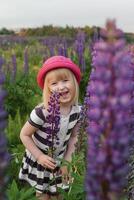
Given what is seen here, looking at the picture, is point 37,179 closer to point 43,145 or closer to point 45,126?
point 43,145

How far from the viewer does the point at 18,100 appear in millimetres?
7129

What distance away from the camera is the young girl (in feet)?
12.8

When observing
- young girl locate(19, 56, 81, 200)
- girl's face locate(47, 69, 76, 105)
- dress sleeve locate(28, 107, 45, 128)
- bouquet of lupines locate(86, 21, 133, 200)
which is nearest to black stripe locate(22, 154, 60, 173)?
young girl locate(19, 56, 81, 200)

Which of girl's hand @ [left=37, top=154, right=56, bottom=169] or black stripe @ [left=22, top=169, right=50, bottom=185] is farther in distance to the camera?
black stripe @ [left=22, top=169, right=50, bottom=185]

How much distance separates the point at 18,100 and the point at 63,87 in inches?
131

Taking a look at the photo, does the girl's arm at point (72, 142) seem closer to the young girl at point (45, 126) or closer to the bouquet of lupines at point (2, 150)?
the young girl at point (45, 126)

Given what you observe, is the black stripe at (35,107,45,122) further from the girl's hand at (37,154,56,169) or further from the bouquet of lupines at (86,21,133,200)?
the bouquet of lupines at (86,21,133,200)

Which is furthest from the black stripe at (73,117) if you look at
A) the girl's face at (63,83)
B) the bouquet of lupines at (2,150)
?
the bouquet of lupines at (2,150)

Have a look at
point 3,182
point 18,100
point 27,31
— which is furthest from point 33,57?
point 27,31

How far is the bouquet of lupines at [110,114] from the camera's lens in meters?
1.42

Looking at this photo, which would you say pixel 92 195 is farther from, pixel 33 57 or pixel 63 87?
pixel 33 57

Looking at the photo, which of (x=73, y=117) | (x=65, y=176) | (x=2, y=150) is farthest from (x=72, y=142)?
(x=2, y=150)

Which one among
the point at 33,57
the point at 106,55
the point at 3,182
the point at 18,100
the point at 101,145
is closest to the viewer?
the point at 106,55

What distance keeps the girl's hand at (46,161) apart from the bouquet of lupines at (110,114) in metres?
2.15
